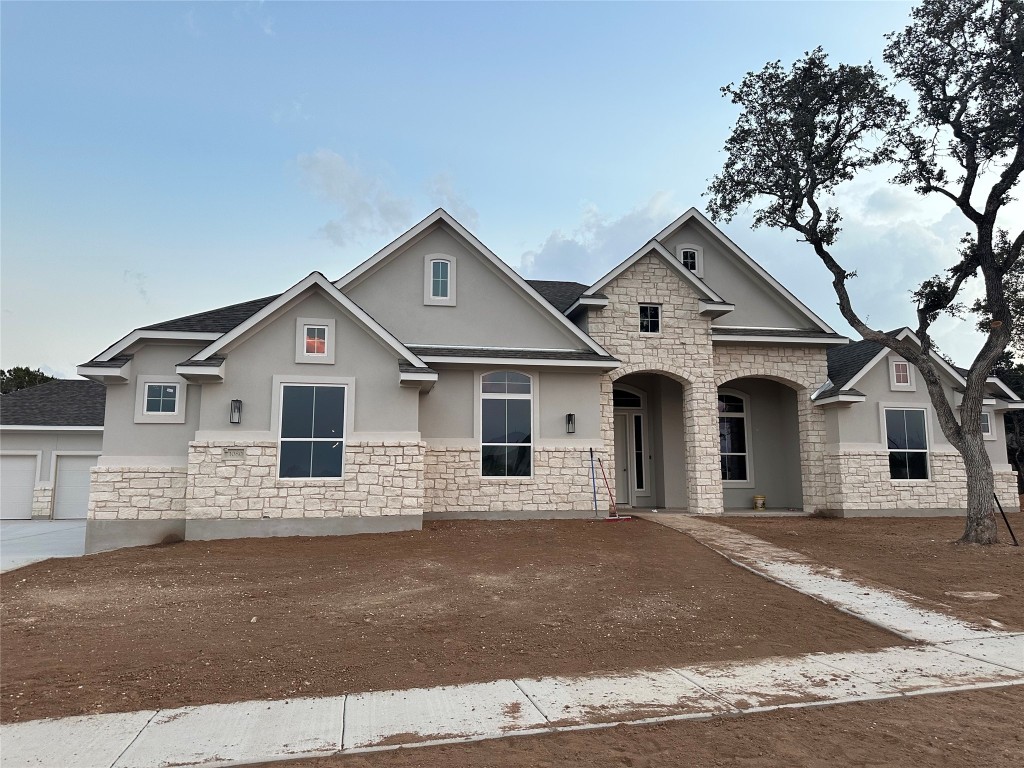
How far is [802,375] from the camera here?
17547 mm

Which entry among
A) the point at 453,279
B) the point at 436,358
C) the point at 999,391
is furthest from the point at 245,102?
the point at 999,391

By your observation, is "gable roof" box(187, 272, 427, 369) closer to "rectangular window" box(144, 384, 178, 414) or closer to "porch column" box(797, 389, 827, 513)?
"rectangular window" box(144, 384, 178, 414)

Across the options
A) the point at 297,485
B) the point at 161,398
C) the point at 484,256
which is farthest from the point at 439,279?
the point at 161,398

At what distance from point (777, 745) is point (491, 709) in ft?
6.62

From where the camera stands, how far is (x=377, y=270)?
15273 millimetres

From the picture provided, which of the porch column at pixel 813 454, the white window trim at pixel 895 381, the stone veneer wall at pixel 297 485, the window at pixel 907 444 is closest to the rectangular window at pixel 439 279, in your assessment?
the stone veneer wall at pixel 297 485

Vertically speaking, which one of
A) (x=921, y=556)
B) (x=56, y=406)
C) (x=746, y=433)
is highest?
(x=56, y=406)

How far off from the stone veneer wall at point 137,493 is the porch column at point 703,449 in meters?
11.4

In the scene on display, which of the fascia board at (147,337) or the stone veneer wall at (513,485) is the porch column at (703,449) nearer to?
the stone veneer wall at (513,485)

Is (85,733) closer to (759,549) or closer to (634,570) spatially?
(634,570)

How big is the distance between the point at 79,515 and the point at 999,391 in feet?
89.2

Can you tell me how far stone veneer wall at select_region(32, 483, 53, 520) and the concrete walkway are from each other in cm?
1907

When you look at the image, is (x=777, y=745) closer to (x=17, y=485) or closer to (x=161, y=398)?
(x=161, y=398)

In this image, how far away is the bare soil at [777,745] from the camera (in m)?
4.24
